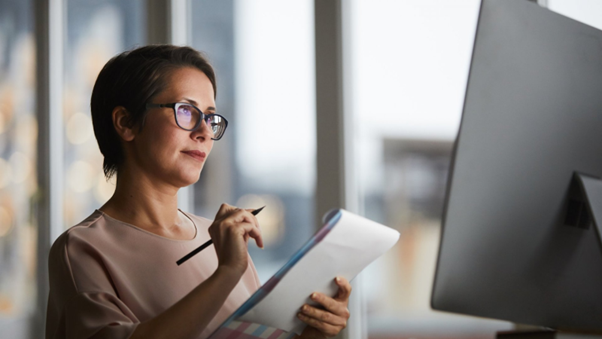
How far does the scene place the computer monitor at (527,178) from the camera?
2.08ft

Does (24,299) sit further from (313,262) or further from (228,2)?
(313,262)

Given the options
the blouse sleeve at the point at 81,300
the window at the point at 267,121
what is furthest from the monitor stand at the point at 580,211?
the window at the point at 267,121

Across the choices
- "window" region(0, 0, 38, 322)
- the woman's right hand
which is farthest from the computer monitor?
"window" region(0, 0, 38, 322)

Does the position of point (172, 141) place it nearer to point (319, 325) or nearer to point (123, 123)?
point (123, 123)

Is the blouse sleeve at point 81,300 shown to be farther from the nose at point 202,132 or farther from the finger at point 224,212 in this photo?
the nose at point 202,132

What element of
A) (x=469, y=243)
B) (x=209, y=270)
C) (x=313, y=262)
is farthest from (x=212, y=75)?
(x=469, y=243)

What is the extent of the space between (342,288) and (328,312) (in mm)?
50

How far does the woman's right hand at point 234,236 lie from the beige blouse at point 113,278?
0.20 meters

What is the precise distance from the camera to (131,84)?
47.1 inches

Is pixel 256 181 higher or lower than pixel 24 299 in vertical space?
higher

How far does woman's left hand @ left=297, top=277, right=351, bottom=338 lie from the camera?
87 centimetres

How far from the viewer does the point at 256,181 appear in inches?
96.1

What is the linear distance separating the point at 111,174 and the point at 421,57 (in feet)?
4.38

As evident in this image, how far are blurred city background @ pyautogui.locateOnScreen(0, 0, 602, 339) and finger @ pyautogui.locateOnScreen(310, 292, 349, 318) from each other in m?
1.13
